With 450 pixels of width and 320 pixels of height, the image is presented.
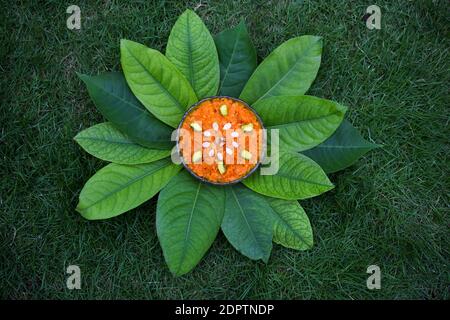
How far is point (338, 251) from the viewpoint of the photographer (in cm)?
198

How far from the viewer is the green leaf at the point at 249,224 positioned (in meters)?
1.76

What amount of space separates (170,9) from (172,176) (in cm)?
75

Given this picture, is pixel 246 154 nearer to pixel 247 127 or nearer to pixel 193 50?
pixel 247 127

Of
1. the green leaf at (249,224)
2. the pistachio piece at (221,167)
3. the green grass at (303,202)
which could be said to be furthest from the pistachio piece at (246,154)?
the green grass at (303,202)

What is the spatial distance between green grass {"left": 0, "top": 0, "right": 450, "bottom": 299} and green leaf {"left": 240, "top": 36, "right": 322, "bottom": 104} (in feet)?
0.80

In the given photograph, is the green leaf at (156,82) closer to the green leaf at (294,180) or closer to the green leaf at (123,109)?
the green leaf at (123,109)

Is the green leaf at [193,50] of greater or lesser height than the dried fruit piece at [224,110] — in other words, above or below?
above

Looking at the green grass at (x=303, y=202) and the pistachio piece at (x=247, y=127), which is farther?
the green grass at (x=303, y=202)

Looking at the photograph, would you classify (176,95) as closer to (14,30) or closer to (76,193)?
(76,193)

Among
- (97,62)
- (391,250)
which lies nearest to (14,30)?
(97,62)

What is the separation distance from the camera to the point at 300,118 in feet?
5.52

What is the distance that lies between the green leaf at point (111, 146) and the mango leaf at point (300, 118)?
474 millimetres

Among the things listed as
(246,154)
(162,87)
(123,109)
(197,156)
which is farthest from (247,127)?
(123,109)
